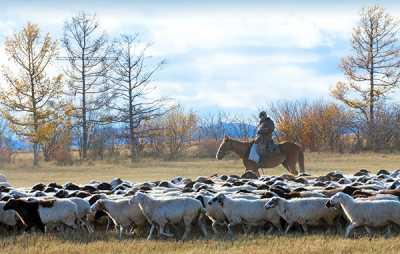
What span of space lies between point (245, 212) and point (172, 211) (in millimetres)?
1412

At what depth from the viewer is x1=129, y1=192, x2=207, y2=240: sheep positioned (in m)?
12.4

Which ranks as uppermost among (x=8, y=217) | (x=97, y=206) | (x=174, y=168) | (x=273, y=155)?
(x=273, y=155)

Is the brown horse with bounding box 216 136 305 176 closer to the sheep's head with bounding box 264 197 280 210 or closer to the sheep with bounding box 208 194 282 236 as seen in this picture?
the sheep with bounding box 208 194 282 236

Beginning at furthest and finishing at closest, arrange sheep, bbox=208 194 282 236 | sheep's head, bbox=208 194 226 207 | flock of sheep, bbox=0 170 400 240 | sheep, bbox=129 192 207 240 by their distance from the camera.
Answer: sheep's head, bbox=208 194 226 207, sheep, bbox=208 194 282 236, sheep, bbox=129 192 207 240, flock of sheep, bbox=0 170 400 240

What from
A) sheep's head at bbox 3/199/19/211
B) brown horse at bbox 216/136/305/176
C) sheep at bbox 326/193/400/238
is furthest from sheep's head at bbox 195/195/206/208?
brown horse at bbox 216/136/305/176

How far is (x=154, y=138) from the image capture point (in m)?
52.8

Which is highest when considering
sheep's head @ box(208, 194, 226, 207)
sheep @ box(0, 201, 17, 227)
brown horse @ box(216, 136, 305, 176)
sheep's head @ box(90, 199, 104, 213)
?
brown horse @ box(216, 136, 305, 176)

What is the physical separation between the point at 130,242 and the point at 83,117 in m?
39.8

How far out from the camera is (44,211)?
13039 millimetres

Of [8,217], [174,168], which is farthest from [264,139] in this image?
[8,217]

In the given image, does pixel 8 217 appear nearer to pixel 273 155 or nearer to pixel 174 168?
pixel 273 155

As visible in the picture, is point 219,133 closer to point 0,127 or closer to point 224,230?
point 0,127

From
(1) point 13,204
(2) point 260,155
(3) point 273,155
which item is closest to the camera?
(1) point 13,204

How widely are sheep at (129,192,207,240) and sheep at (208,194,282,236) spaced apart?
18.7 inches
